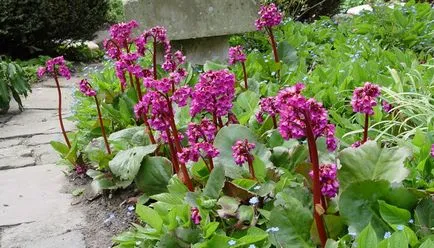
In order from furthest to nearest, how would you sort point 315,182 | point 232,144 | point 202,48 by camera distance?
1. point 202,48
2. point 232,144
3. point 315,182

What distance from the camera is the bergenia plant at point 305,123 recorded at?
1.62 meters

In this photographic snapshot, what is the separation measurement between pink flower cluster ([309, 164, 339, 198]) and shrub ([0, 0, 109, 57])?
6327 mm

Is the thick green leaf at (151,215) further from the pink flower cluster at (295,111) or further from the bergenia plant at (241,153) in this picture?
the pink flower cluster at (295,111)

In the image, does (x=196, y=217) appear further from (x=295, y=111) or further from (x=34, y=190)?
(x=34, y=190)

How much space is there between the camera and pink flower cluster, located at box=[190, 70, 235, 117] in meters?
2.25

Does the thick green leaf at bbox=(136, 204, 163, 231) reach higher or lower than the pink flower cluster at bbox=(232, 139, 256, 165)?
lower

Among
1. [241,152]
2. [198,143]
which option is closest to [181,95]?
[198,143]

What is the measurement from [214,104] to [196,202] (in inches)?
15.0

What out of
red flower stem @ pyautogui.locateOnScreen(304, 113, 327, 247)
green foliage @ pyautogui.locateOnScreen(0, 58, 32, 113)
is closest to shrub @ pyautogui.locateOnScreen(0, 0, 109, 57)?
green foliage @ pyautogui.locateOnScreen(0, 58, 32, 113)

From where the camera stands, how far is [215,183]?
2.18 meters

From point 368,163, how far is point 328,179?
26 cm

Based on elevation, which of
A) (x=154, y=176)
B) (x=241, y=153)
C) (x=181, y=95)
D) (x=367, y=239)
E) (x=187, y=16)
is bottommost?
(x=154, y=176)

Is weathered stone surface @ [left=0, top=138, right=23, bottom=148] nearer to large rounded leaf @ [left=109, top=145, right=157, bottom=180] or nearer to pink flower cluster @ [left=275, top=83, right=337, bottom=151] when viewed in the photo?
large rounded leaf @ [left=109, top=145, right=157, bottom=180]

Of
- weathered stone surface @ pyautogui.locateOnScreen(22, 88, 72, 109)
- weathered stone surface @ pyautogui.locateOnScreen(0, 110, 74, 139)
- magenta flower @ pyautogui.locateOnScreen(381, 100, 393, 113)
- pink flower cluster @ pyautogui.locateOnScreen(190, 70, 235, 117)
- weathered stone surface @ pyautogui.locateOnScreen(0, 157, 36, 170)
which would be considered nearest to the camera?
pink flower cluster @ pyautogui.locateOnScreen(190, 70, 235, 117)
